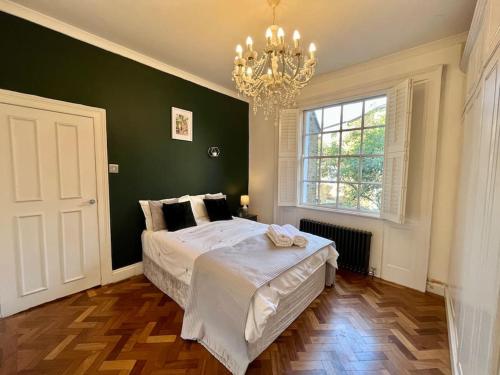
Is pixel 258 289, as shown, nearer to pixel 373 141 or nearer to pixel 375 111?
pixel 373 141

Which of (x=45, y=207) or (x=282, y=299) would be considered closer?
(x=282, y=299)

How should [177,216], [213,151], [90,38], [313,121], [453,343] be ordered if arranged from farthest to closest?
[213,151]
[313,121]
[177,216]
[90,38]
[453,343]

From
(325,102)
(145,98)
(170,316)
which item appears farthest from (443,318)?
(145,98)

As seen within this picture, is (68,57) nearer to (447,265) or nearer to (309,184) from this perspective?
(309,184)

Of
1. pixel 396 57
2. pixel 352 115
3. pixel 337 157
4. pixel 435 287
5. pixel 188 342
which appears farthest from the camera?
pixel 337 157

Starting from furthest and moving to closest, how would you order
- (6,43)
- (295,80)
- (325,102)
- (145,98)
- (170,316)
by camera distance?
1. (325,102)
2. (145,98)
3. (170,316)
4. (6,43)
5. (295,80)

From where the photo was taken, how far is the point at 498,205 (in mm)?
857

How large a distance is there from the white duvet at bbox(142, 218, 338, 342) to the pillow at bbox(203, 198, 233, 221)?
0.51 ft

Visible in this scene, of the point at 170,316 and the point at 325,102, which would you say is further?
the point at 325,102

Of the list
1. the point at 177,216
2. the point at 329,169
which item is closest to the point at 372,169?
the point at 329,169

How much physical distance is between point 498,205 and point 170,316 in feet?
7.78

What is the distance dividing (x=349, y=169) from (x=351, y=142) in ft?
1.27

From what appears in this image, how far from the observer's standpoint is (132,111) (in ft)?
8.86

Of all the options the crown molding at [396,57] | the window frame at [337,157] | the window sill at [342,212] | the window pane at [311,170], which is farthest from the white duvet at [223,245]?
the crown molding at [396,57]
